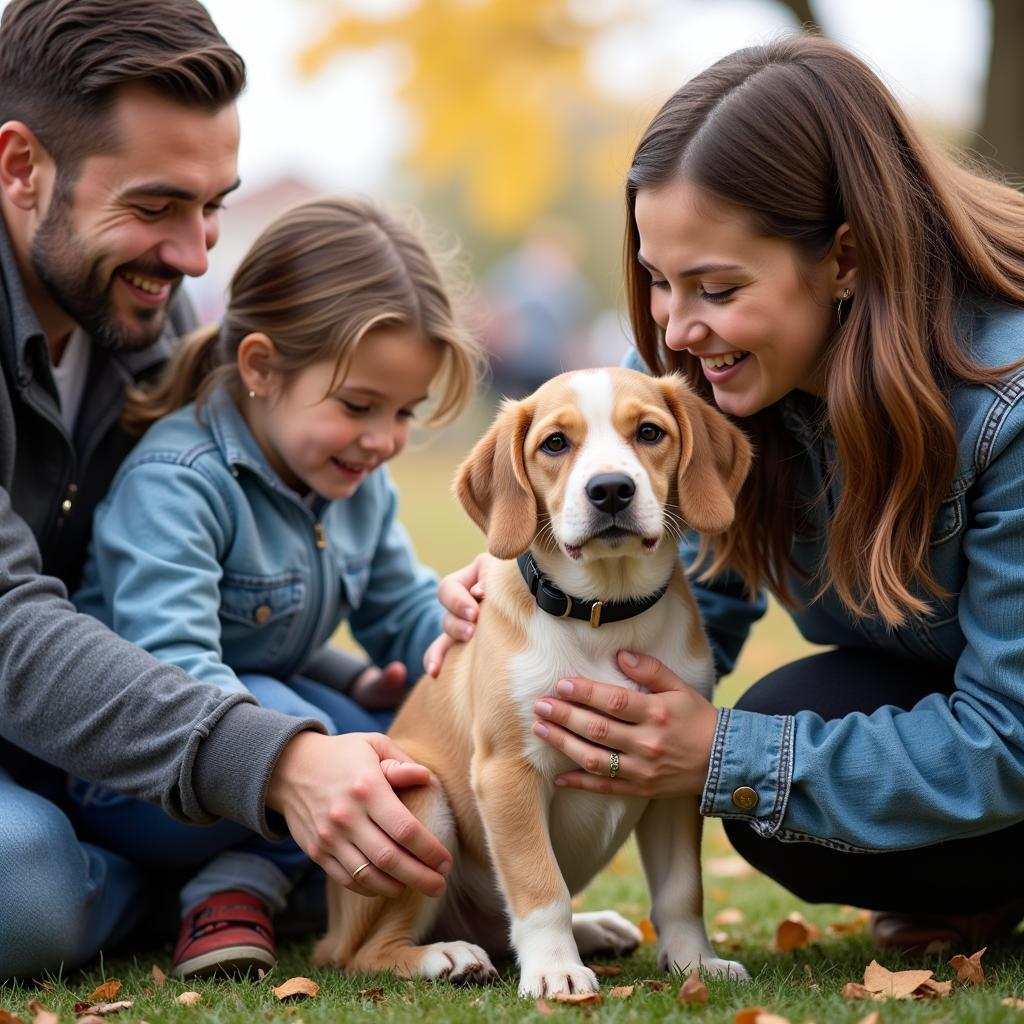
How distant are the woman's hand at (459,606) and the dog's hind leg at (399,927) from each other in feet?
1.21

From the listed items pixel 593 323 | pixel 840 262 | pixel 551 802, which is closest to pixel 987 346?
pixel 840 262

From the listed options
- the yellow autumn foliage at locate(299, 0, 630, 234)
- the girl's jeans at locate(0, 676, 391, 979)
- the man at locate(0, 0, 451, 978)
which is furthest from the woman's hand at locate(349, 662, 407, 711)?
the yellow autumn foliage at locate(299, 0, 630, 234)

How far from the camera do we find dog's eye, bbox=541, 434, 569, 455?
9.67 ft

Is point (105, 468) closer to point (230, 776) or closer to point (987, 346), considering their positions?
point (230, 776)

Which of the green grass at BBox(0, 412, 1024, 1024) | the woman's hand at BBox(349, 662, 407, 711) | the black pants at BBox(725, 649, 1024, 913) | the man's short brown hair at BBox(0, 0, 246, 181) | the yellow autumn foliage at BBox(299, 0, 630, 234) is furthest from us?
the yellow autumn foliage at BBox(299, 0, 630, 234)

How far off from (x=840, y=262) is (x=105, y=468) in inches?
82.0

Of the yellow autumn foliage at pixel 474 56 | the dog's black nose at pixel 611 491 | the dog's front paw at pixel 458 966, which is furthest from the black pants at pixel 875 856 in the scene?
the yellow autumn foliage at pixel 474 56

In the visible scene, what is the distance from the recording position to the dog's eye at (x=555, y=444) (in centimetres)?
295

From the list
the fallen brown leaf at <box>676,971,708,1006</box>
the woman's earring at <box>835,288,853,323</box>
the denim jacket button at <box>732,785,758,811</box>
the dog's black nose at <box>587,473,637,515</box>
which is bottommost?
the fallen brown leaf at <box>676,971,708,1006</box>

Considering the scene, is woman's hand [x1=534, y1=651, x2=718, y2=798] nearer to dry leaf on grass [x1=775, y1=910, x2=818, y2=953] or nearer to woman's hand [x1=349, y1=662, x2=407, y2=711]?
dry leaf on grass [x1=775, y1=910, x2=818, y2=953]

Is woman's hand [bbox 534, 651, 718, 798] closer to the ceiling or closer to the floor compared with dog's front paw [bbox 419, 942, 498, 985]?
closer to the ceiling

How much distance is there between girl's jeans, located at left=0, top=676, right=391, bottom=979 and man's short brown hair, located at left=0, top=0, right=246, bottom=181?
4.92ft

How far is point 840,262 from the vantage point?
294 cm

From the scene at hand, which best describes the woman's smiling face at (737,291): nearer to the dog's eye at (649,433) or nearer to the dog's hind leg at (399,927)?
the dog's eye at (649,433)
